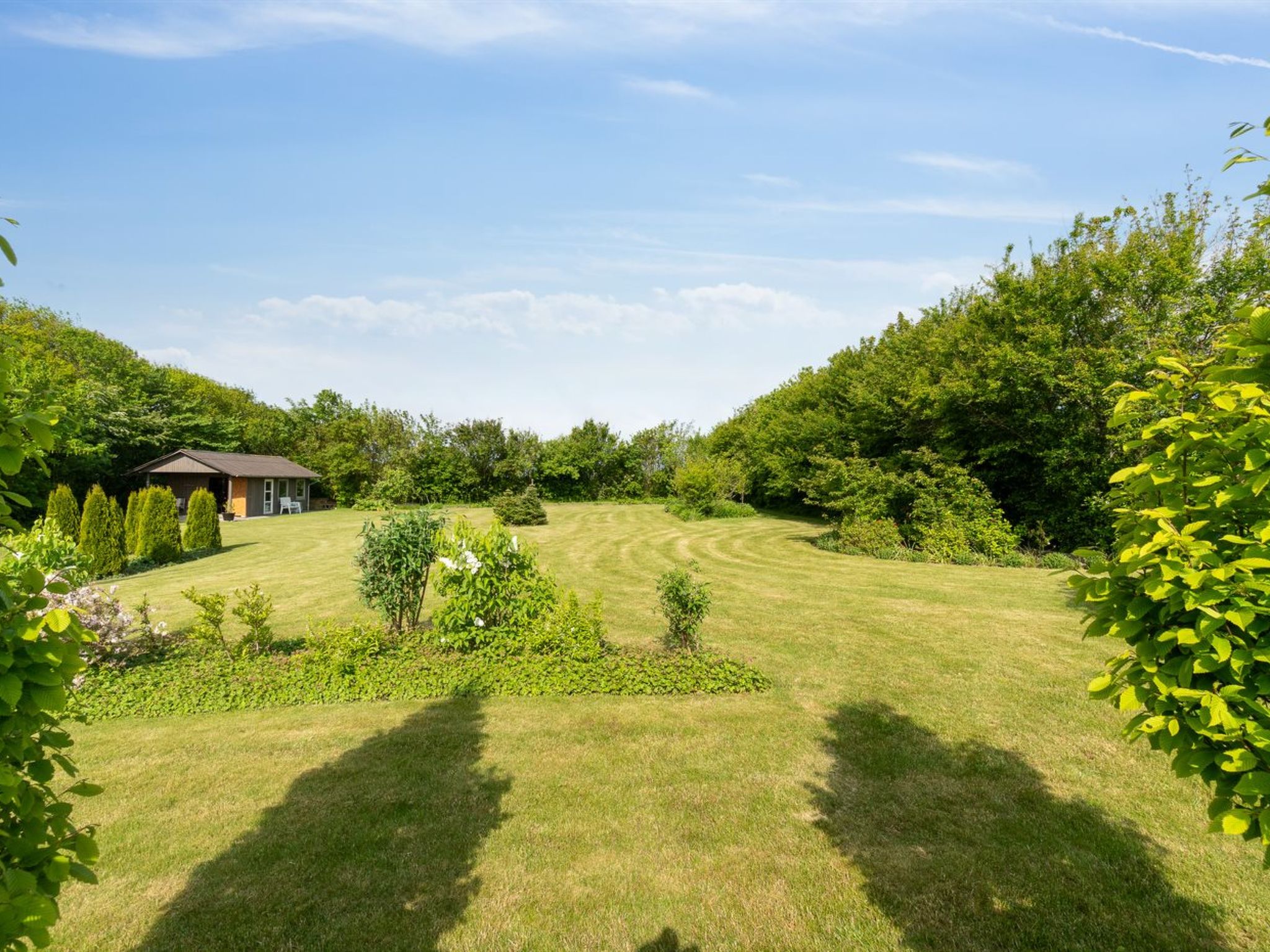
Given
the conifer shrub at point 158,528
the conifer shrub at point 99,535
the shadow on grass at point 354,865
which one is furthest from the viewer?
the conifer shrub at point 158,528

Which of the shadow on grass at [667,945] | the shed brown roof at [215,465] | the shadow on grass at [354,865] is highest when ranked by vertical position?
the shed brown roof at [215,465]

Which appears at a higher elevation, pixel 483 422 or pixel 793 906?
pixel 483 422

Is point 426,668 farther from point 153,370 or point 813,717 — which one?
point 153,370

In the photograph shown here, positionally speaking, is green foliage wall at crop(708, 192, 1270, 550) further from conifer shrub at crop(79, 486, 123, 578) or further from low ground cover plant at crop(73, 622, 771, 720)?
conifer shrub at crop(79, 486, 123, 578)

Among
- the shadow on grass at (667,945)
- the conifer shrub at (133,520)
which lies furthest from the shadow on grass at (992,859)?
the conifer shrub at (133,520)

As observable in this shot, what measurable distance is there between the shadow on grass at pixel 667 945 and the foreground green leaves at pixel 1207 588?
284 cm

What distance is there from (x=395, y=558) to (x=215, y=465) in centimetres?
3076

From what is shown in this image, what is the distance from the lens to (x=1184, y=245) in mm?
16391

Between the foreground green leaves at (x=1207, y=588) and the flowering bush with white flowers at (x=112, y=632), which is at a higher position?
the foreground green leaves at (x=1207, y=588)

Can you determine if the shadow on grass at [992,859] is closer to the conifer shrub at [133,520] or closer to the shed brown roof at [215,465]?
the conifer shrub at [133,520]

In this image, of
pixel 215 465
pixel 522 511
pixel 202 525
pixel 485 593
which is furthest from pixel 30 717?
pixel 215 465

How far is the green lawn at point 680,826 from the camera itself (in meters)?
3.85

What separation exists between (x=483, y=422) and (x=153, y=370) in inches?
852

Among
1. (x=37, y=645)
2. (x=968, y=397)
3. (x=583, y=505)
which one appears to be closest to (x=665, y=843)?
(x=37, y=645)
